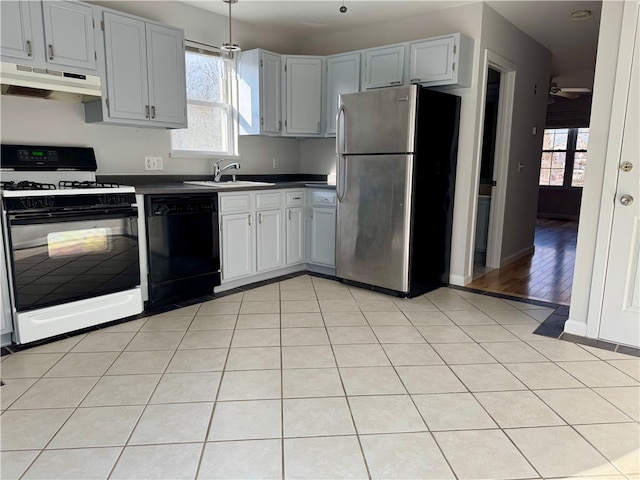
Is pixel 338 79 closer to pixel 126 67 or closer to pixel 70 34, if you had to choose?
pixel 126 67

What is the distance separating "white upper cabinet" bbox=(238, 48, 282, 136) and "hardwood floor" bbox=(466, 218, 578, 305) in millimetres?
2434

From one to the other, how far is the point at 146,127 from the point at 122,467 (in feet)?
8.63

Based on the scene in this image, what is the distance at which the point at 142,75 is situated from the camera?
322 centimetres

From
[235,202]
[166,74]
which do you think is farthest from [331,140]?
[166,74]

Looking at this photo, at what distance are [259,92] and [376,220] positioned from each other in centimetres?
165

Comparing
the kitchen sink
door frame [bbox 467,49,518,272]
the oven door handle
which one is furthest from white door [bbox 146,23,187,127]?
door frame [bbox 467,49,518,272]

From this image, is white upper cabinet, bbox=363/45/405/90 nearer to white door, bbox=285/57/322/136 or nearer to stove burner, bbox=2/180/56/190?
white door, bbox=285/57/322/136

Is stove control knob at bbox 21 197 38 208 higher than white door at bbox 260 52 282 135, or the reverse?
white door at bbox 260 52 282 135

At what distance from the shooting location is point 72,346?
263cm

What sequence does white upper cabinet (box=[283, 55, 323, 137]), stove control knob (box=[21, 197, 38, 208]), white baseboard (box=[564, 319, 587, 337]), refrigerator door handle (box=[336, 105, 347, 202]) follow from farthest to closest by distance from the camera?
white upper cabinet (box=[283, 55, 323, 137]), refrigerator door handle (box=[336, 105, 347, 202]), white baseboard (box=[564, 319, 587, 337]), stove control knob (box=[21, 197, 38, 208])

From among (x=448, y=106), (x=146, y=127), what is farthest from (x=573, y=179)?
(x=146, y=127)

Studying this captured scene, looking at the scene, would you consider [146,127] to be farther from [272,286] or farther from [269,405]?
[269,405]

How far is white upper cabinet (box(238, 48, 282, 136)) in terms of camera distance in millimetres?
4094

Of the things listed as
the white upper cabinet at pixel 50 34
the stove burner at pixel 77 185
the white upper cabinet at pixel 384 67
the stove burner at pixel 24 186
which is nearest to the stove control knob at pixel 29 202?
the stove burner at pixel 24 186
